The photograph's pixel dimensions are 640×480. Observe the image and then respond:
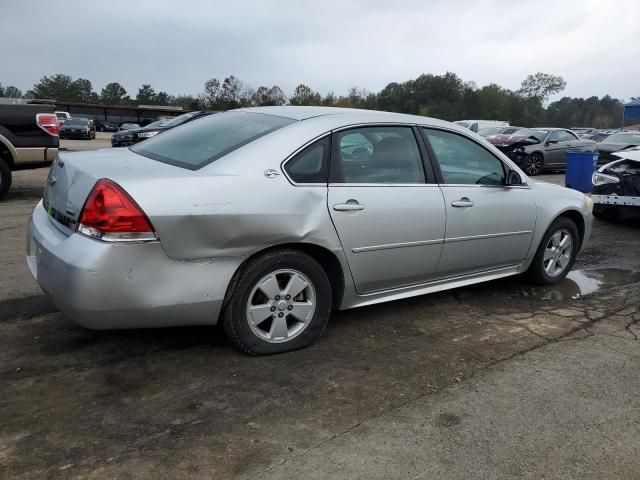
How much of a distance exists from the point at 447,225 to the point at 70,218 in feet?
8.16

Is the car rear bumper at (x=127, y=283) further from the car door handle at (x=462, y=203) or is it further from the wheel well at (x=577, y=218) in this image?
the wheel well at (x=577, y=218)

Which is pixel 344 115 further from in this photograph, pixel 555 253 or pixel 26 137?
pixel 26 137

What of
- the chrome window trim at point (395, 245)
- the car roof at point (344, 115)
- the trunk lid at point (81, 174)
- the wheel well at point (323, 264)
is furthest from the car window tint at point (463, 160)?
the trunk lid at point (81, 174)

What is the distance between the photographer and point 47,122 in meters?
8.65

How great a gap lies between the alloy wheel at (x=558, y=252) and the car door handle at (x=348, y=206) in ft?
7.53

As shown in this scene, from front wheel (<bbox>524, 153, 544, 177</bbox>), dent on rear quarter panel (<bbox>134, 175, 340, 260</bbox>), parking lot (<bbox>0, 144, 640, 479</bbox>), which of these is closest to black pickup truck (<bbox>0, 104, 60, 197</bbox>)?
parking lot (<bbox>0, 144, 640, 479</bbox>)

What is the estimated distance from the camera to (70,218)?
10.2 ft

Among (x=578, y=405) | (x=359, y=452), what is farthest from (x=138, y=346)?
(x=578, y=405)

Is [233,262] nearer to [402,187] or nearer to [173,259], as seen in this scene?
[173,259]

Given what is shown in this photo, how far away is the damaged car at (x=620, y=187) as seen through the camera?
7941mm

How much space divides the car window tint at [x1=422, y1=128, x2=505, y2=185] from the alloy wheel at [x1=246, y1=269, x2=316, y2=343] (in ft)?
4.70

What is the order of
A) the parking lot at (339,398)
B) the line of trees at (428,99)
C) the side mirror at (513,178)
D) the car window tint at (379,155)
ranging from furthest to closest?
the line of trees at (428,99), the side mirror at (513,178), the car window tint at (379,155), the parking lot at (339,398)

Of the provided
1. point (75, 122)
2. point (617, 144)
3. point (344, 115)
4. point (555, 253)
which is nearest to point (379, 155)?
point (344, 115)

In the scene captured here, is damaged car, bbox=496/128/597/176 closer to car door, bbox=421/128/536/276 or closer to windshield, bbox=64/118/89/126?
car door, bbox=421/128/536/276
